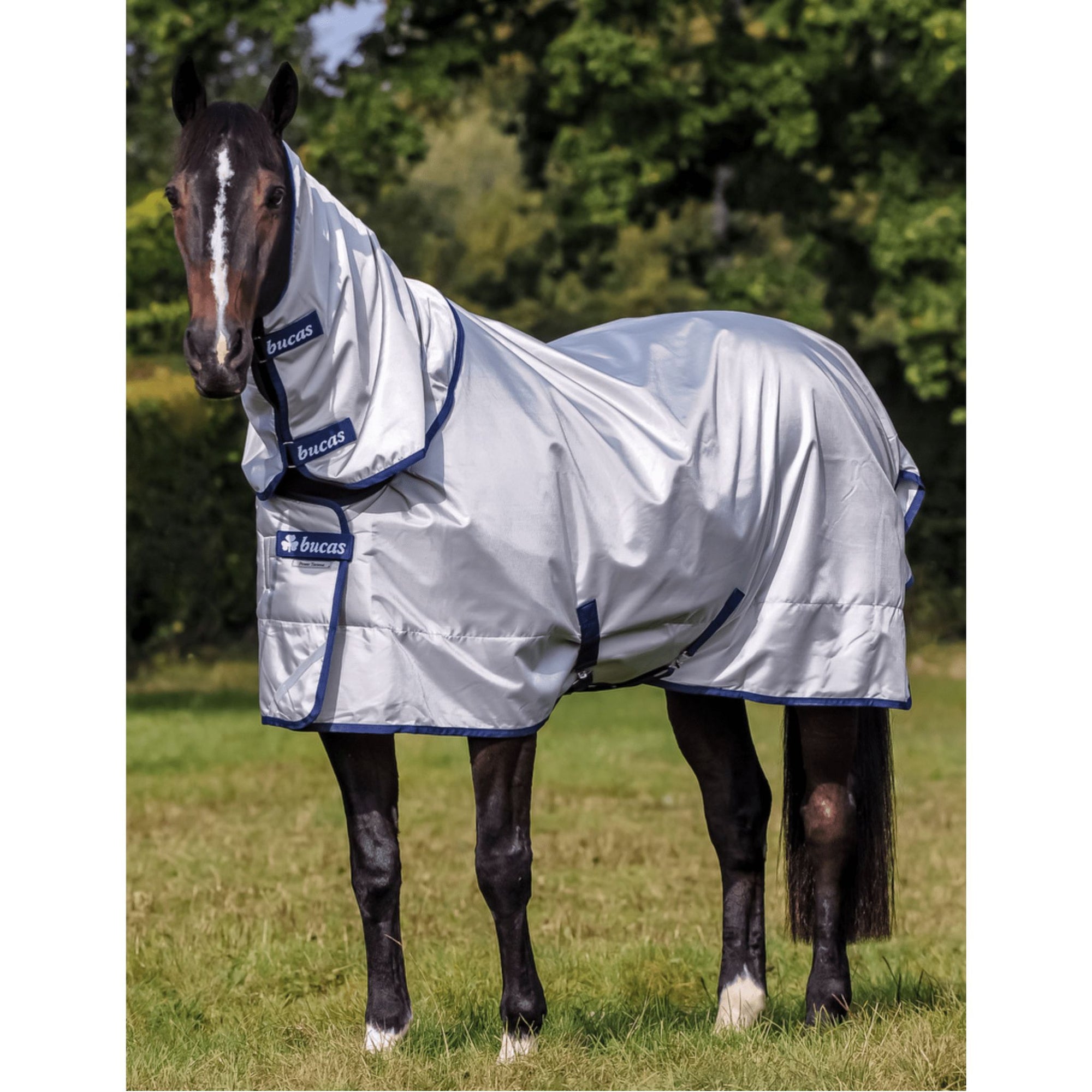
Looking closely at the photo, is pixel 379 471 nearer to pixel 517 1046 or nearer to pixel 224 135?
pixel 224 135

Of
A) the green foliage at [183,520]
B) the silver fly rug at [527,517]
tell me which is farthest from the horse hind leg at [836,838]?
the green foliage at [183,520]

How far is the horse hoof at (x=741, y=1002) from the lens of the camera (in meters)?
4.80

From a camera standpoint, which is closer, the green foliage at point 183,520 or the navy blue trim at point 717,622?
the navy blue trim at point 717,622

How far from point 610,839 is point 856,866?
135 inches

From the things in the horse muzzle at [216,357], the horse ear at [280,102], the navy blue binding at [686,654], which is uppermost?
the horse ear at [280,102]

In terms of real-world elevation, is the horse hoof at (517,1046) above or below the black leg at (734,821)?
below

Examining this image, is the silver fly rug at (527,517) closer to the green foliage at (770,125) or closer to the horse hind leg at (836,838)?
the horse hind leg at (836,838)

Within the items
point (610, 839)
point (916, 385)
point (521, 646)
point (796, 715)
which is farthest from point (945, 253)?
point (521, 646)

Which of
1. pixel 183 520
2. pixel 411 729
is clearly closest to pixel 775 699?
pixel 411 729

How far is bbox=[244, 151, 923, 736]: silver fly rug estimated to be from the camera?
13.0 ft

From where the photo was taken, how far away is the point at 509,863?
4.14 meters

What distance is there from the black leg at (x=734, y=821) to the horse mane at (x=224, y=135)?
2.26 m

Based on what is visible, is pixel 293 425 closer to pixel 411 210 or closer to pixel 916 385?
pixel 916 385

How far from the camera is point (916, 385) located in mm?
15766
